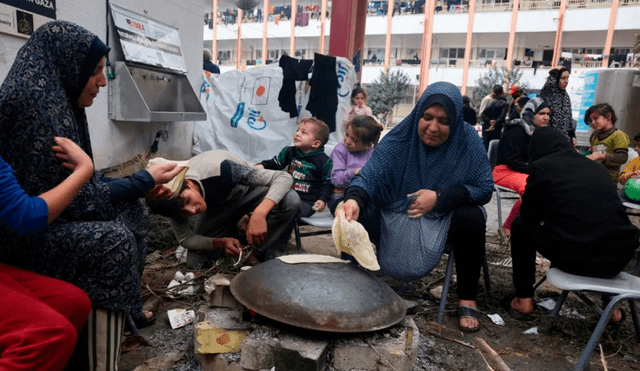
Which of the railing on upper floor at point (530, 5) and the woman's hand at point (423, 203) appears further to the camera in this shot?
the railing on upper floor at point (530, 5)

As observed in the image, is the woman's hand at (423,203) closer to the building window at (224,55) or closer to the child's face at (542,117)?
the child's face at (542,117)

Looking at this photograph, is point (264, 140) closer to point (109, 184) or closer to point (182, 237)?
point (182, 237)

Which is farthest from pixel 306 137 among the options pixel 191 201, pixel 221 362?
pixel 221 362

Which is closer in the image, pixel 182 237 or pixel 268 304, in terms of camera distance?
pixel 268 304

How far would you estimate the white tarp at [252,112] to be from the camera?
6.99 metres

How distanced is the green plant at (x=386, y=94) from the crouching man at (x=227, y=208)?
83.7ft

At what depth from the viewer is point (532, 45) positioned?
1133 inches

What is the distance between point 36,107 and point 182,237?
172 centimetres

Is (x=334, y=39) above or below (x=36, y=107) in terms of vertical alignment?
above

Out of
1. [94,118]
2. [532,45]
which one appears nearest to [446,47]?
[532,45]

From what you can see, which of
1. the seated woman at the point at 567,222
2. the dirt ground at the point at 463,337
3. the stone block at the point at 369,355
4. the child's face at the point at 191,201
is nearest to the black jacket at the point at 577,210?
the seated woman at the point at 567,222

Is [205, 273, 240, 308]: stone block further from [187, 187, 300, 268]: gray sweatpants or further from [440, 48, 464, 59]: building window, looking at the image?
[440, 48, 464, 59]: building window

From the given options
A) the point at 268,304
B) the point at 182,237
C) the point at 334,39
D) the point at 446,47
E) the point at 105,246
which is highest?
the point at 446,47

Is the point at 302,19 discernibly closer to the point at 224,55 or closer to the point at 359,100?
the point at 224,55
